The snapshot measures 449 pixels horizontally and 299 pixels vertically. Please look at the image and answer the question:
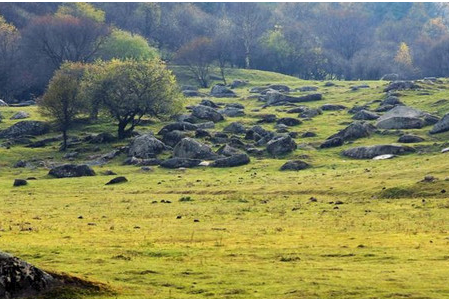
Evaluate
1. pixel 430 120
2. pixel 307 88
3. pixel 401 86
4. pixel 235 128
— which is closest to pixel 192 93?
pixel 307 88

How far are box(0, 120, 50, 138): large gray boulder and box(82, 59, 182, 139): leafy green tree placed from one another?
843 cm

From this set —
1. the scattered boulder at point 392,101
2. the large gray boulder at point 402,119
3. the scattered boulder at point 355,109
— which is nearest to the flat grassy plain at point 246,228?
the large gray boulder at point 402,119

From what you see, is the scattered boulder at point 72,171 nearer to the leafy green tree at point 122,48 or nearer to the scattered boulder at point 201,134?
the scattered boulder at point 201,134

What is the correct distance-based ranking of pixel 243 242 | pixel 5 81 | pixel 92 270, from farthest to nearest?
pixel 5 81 < pixel 243 242 < pixel 92 270

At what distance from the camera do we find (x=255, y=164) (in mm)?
77562

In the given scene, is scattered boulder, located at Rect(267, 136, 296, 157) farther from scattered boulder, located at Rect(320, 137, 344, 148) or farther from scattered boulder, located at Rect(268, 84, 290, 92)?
scattered boulder, located at Rect(268, 84, 290, 92)

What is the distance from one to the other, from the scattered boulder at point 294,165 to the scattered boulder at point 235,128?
24.3 metres

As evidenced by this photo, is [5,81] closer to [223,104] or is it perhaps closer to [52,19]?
[52,19]

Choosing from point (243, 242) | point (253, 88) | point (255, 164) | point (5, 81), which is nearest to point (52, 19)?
point (5, 81)

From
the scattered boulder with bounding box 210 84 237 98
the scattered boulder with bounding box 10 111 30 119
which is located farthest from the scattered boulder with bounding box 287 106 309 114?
the scattered boulder with bounding box 10 111 30 119

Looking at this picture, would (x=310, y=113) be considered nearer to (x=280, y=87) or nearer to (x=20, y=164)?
(x=280, y=87)

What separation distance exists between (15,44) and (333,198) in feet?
373

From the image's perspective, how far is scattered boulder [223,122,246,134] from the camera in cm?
9788

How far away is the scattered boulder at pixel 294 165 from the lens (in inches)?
2866
